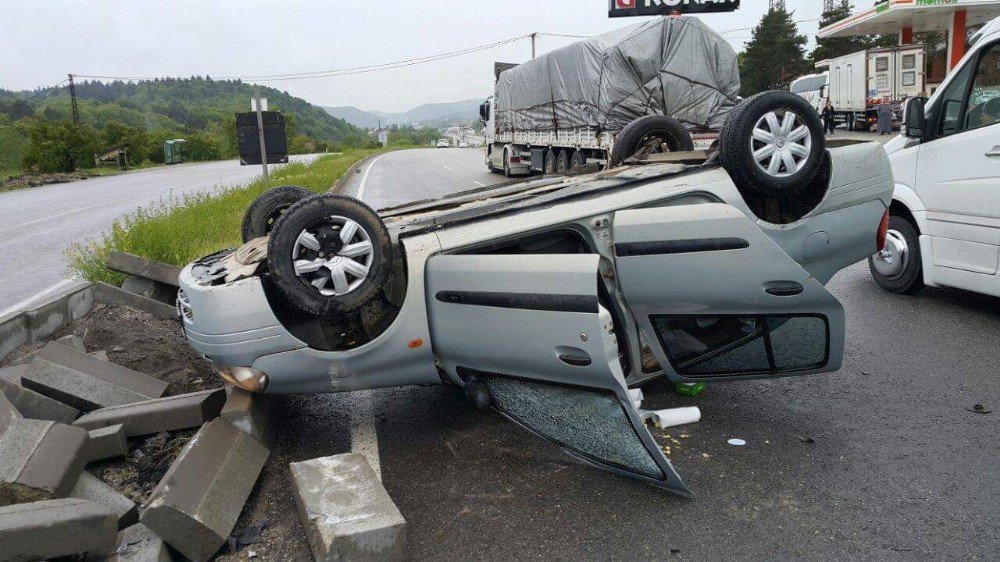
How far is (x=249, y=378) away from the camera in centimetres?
362

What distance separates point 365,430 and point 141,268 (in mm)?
3165

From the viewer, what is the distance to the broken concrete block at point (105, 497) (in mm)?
3031

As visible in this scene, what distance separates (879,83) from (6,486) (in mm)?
33577

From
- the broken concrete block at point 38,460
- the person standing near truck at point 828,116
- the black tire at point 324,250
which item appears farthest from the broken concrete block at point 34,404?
the person standing near truck at point 828,116

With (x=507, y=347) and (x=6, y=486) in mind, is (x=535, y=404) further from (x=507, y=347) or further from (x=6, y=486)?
(x=6, y=486)

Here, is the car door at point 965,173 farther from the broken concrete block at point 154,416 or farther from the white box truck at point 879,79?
the white box truck at point 879,79

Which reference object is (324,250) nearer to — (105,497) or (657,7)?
(105,497)

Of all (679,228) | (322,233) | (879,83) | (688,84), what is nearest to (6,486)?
(322,233)

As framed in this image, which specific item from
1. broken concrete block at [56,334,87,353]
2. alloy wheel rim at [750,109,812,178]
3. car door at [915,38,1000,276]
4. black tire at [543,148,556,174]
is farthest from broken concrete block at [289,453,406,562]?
black tire at [543,148,556,174]

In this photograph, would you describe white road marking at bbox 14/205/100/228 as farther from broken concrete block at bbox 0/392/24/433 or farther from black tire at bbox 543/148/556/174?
broken concrete block at bbox 0/392/24/433

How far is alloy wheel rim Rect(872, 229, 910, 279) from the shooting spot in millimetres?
6527

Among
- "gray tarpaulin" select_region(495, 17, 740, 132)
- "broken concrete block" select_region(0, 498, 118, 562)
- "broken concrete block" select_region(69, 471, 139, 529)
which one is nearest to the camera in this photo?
"broken concrete block" select_region(0, 498, 118, 562)

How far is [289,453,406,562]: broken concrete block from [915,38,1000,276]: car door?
189 inches

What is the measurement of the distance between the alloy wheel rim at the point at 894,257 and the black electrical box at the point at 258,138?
37.9 feet
